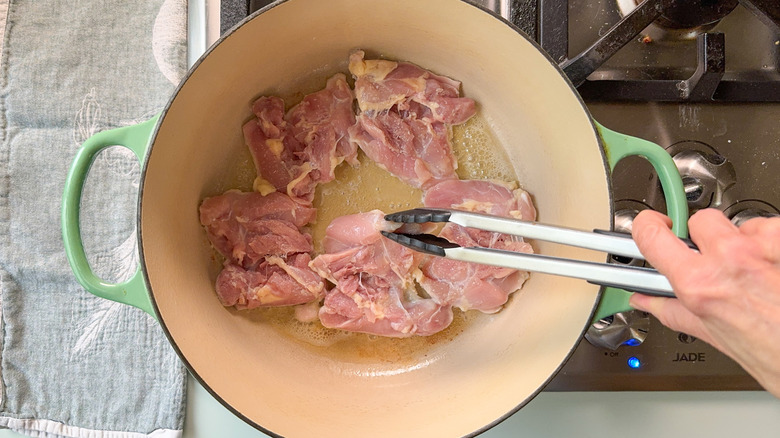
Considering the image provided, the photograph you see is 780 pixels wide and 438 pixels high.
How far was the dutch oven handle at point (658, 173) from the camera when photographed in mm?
708

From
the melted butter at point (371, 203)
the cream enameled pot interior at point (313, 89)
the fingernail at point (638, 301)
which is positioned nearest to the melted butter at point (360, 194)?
the melted butter at point (371, 203)

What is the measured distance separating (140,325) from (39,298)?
194 mm

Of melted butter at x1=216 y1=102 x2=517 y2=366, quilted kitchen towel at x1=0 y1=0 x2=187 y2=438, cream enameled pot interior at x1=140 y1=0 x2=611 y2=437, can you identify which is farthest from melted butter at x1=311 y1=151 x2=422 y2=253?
quilted kitchen towel at x1=0 y1=0 x2=187 y2=438

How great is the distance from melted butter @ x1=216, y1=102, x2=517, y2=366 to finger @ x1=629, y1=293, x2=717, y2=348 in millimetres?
410

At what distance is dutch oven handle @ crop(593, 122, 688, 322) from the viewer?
0.71m

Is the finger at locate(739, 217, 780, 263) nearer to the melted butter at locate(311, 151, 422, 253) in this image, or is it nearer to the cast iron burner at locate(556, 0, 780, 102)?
the cast iron burner at locate(556, 0, 780, 102)

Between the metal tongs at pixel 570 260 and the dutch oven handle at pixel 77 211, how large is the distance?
446 mm

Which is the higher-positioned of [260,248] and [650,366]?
[260,248]

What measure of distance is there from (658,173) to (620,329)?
264 mm

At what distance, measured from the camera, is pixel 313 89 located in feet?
3.43

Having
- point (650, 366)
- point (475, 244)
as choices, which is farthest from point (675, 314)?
point (475, 244)

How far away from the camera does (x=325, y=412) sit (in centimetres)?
91

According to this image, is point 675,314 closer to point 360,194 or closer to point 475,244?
point 475,244

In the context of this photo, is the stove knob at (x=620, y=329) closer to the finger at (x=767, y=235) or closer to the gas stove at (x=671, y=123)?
the gas stove at (x=671, y=123)
